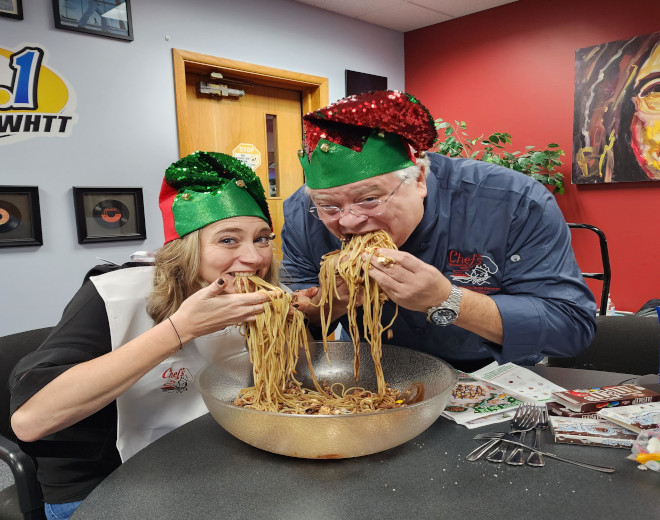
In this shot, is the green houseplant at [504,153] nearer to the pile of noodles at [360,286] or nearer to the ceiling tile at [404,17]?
the ceiling tile at [404,17]

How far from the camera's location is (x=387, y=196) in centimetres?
153

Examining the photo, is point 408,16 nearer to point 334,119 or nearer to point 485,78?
point 485,78

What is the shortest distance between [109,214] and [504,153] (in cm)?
361

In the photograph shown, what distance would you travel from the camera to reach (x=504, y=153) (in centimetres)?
490

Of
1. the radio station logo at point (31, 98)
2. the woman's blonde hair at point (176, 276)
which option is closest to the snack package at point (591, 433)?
the woman's blonde hair at point (176, 276)

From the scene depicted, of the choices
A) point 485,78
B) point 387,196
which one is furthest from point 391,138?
point 485,78

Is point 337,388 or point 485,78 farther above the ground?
point 485,78

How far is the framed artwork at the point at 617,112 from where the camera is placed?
423cm

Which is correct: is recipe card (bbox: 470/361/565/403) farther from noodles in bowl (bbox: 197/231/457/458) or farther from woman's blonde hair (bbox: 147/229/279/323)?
woman's blonde hair (bbox: 147/229/279/323)

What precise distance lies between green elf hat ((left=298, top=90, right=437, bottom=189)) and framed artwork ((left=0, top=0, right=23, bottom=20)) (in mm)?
2823

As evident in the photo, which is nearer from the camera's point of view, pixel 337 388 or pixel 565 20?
pixel 337 388

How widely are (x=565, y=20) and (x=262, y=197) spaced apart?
440cm

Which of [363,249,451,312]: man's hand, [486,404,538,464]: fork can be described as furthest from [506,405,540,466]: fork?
[363,249,451,312]: man's hand

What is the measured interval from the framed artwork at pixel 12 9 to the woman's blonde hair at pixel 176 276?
271 centimetres
